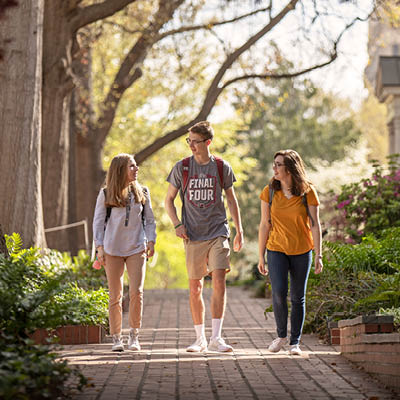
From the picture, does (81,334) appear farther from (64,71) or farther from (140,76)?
(140,76)

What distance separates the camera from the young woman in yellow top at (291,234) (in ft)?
26.2

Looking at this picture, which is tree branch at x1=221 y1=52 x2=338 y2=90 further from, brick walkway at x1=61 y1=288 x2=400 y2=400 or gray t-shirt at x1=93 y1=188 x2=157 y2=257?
gray t-shirt at x1=93 y1=188 x2=157 y2=257

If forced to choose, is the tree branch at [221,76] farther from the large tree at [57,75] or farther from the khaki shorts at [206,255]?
the khaki shorts at [206,255]

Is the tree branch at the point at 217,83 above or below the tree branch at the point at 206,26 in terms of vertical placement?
below

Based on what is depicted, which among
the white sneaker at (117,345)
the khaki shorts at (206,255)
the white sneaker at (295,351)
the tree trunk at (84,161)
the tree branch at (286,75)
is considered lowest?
the white sneaker at (295,351)

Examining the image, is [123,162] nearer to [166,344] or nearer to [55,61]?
[166,344]

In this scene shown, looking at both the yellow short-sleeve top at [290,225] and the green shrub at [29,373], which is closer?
the green shrub at [29,373]

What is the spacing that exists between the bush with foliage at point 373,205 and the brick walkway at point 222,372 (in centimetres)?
544

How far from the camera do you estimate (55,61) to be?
14898 mm

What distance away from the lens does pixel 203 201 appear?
8133mm

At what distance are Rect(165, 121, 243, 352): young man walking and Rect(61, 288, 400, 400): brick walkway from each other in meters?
0.44

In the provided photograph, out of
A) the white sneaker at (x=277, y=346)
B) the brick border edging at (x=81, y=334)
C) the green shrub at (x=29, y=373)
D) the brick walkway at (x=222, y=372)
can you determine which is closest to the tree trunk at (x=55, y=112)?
the brick walkway at (x=222, y=372)

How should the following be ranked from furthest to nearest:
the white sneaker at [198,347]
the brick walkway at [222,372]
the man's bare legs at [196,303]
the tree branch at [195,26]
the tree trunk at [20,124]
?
the tree branch at [195,26], the tree trunk at [20,124], the man's bare legs at [196,303], the white sneaker at [198,347], the brick walkway at [222,372]

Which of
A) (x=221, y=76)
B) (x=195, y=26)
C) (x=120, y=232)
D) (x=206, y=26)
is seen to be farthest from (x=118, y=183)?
(x=195, y=26)
